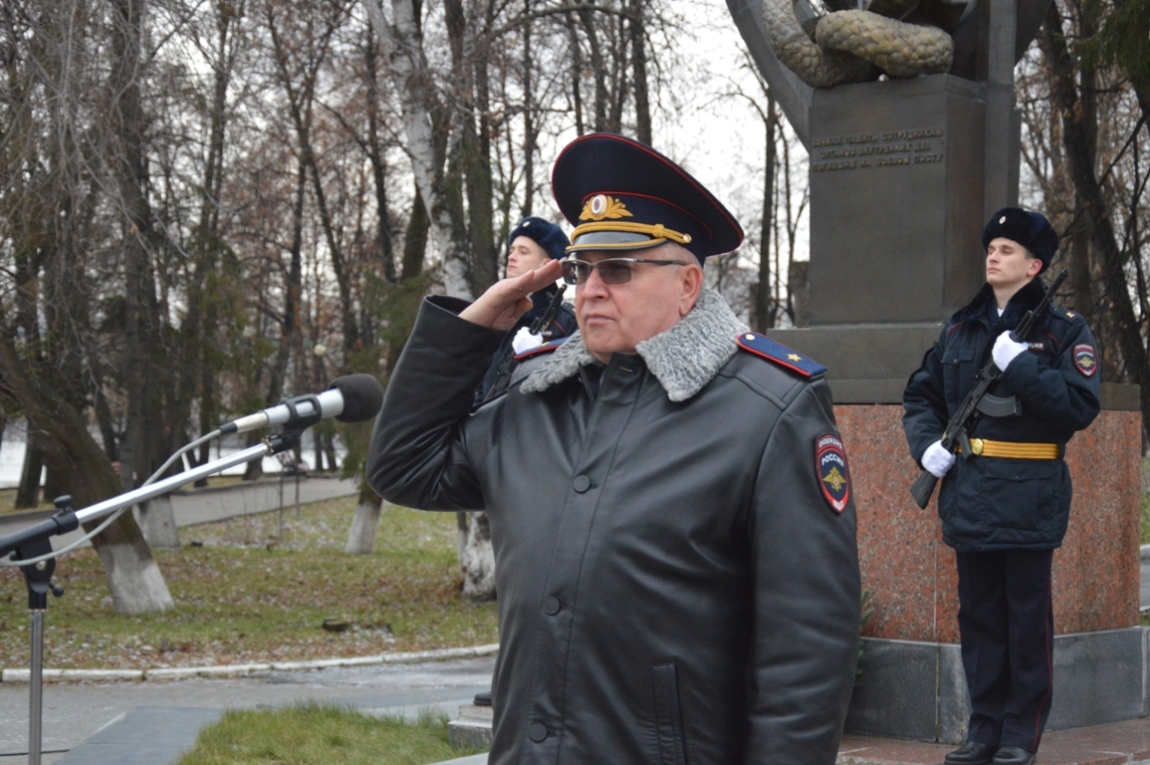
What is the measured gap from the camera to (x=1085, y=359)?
5391mm

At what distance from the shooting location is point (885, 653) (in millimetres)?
6086

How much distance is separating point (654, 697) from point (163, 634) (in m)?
11.4

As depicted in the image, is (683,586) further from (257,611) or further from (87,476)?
(257,611)

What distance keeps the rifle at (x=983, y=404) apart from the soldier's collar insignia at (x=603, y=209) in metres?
3.02

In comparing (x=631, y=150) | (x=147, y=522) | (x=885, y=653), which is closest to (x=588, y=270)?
(x=631, y=150)

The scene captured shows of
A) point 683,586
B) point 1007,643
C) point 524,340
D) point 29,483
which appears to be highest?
point 524,340

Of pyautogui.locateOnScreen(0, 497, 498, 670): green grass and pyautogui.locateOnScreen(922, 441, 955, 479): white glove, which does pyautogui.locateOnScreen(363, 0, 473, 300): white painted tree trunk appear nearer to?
pyautogui.locateOnScreen(0, 497, 498, 670): green grass

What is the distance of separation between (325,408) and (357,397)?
9 centimetres

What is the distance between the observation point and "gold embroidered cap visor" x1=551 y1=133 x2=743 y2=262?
9.01 ft

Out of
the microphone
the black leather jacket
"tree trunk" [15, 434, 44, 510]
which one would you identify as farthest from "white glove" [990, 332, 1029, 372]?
"tree trunk" [15, 434, 44, 510]

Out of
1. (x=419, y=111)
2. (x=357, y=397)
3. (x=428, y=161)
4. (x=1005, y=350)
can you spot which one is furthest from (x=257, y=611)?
(x=357, y=397)

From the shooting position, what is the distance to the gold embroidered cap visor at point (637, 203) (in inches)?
108

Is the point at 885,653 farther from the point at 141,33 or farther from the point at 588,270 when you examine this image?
the point at 141,33

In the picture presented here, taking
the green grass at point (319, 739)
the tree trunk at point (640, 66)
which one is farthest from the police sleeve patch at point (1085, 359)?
the tree trunk at point (640, 66)
